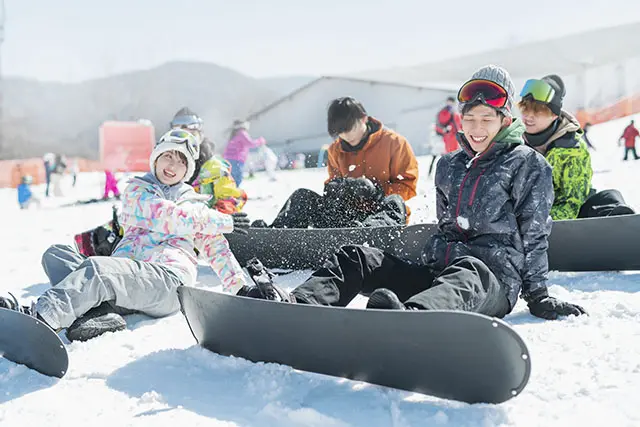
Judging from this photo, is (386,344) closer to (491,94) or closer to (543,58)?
(491,94)

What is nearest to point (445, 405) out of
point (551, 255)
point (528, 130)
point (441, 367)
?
point (441, 367)

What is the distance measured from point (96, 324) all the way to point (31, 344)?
0.43m

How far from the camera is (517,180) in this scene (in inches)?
97.7

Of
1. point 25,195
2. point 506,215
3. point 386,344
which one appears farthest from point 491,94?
point 25,195

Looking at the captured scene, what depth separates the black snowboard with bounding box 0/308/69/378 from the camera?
2188 mm

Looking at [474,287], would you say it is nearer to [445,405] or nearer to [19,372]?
[445,405]

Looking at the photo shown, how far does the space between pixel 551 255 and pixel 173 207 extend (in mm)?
2125

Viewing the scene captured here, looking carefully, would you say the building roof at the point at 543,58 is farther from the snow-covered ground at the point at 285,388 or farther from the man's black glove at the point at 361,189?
the snow-covered ground at the point at 285,388

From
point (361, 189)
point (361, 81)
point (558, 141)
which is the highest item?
point (361, 81)

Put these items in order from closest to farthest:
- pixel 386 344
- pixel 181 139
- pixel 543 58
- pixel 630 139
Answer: pixel 386 344
pixel 181 139
pixel 630 139
pixel 543 58

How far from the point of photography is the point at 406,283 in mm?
2453

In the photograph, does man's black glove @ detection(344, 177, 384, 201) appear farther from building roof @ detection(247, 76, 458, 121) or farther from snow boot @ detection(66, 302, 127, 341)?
building roof @ detection(247, 76, 458, 121)

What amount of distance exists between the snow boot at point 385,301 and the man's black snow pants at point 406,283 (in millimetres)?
47

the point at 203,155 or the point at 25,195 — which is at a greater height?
the point at 203,155
